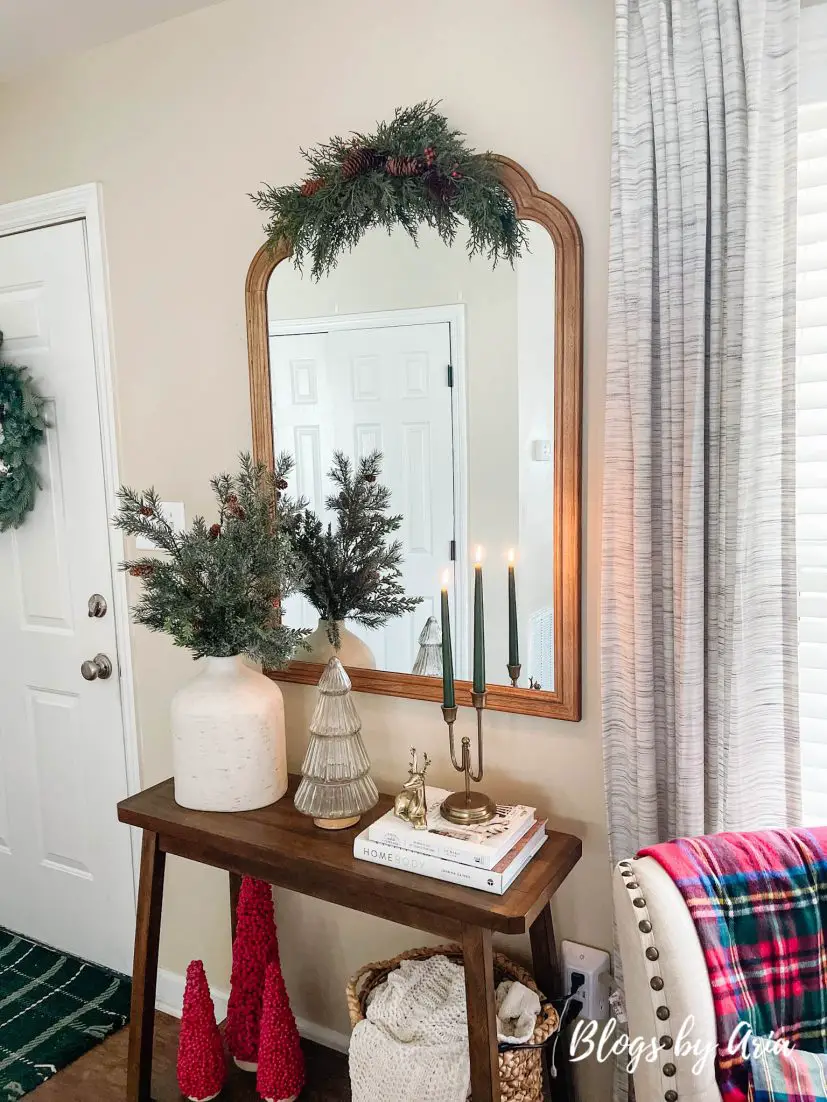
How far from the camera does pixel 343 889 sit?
5.08 ft

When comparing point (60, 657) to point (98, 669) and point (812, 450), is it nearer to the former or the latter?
point (98, 669)

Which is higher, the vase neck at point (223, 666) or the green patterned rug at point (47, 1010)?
the vase neck at point (223, 666)

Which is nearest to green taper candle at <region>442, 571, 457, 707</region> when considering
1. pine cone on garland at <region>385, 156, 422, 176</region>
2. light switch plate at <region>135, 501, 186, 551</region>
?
pine cone on garland at <region>385, 156, 422, 176</region>

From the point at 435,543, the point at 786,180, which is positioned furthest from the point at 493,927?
the point at 786,180

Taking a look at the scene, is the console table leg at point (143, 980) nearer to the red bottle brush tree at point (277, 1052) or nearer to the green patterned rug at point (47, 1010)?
the red bottle brush tree at point (277, 1052)

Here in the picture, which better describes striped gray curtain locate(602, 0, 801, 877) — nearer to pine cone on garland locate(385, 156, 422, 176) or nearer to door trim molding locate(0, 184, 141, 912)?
pine cone on garland locate(385, 156, 422, 176)

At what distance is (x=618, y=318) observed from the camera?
4.81 ft

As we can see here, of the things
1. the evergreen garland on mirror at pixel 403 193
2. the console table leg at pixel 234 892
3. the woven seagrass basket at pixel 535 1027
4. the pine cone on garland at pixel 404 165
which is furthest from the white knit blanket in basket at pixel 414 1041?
the pine cone on garland at pixel 404 165

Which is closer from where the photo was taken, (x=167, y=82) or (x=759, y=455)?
(x=759, y=455)

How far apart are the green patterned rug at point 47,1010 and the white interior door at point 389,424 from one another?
1.26m

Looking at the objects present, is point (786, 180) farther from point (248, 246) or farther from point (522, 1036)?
point (522, 1036)

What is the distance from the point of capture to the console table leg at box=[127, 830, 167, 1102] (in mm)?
1843

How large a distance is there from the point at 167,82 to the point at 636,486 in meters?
1.47

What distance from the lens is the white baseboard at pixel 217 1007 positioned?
2080mm
